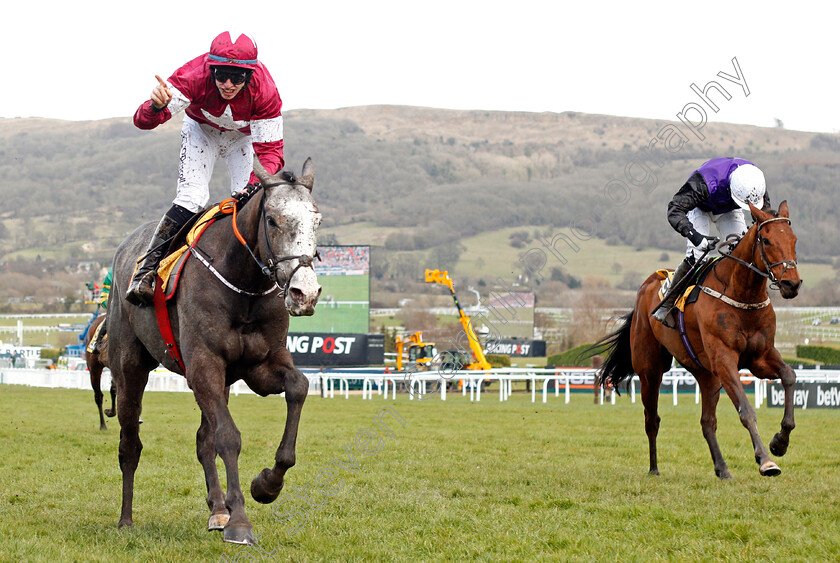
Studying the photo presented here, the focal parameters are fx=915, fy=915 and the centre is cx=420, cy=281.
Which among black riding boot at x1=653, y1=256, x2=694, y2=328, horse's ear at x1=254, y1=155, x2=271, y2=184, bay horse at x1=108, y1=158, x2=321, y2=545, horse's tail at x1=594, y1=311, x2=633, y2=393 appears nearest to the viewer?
bay horse at x1=108, y1=158, x2=321, y2=545

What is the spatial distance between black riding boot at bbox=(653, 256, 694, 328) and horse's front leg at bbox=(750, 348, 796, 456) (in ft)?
3.69

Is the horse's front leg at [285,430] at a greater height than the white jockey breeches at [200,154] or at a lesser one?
lesser

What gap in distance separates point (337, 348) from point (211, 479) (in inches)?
1211

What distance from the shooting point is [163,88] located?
5.56 metres

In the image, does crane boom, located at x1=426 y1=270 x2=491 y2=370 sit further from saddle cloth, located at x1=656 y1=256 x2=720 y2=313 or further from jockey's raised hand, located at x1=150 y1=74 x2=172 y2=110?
jockey's raised hand, located at x1=150 y1=74 x2=172 y2=110

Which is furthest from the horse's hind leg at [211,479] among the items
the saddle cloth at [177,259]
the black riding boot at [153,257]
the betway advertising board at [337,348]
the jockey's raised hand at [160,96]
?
the betway advertising board at [337,348]

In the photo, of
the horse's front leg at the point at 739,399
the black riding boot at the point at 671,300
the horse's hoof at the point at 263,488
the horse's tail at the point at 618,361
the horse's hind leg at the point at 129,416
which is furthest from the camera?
the horse's tail at the point at 618,361

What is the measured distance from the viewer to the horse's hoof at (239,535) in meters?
4.72

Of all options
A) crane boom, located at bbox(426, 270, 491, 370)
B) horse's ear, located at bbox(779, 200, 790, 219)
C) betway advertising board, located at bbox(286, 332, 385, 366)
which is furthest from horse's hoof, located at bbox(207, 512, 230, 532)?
betway advertising board, located at bbox(286, 332, 385, 366)

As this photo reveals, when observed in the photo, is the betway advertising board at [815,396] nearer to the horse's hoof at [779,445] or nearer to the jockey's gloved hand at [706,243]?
the jockey's gloved hand at [706,243]

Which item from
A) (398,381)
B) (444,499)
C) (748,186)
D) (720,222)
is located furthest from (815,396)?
(444,499)

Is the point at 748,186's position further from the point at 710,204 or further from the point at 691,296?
the point at 691,296

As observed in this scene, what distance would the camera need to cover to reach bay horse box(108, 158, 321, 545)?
4855mm

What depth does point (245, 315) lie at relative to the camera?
525 centimetres
